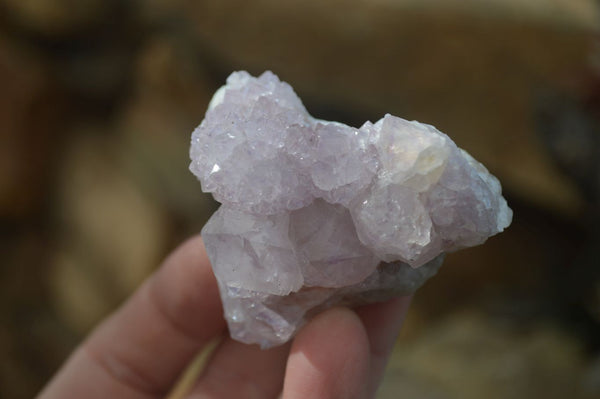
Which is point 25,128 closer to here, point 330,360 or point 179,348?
point 179,348

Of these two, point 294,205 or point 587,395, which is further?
point 587,395

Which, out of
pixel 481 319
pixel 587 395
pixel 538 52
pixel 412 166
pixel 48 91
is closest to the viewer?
pixel 412 166

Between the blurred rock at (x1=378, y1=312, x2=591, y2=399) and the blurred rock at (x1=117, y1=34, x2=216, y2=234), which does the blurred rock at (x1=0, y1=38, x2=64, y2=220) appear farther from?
the blurred rock at (x1=378, y1=312, x2=591, y2=399)

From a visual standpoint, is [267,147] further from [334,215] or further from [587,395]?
[587,395]

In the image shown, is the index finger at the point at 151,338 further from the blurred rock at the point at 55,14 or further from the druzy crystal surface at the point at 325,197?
the blurred rock at the point at 55,14

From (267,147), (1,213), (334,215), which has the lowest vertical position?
(1,213)

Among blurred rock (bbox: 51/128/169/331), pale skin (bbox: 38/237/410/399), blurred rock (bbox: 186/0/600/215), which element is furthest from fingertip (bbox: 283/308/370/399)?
blurred rock (bbox: 51/128/169/331)

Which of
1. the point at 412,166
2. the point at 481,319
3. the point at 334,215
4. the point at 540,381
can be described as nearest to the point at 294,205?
the point at 334,215
